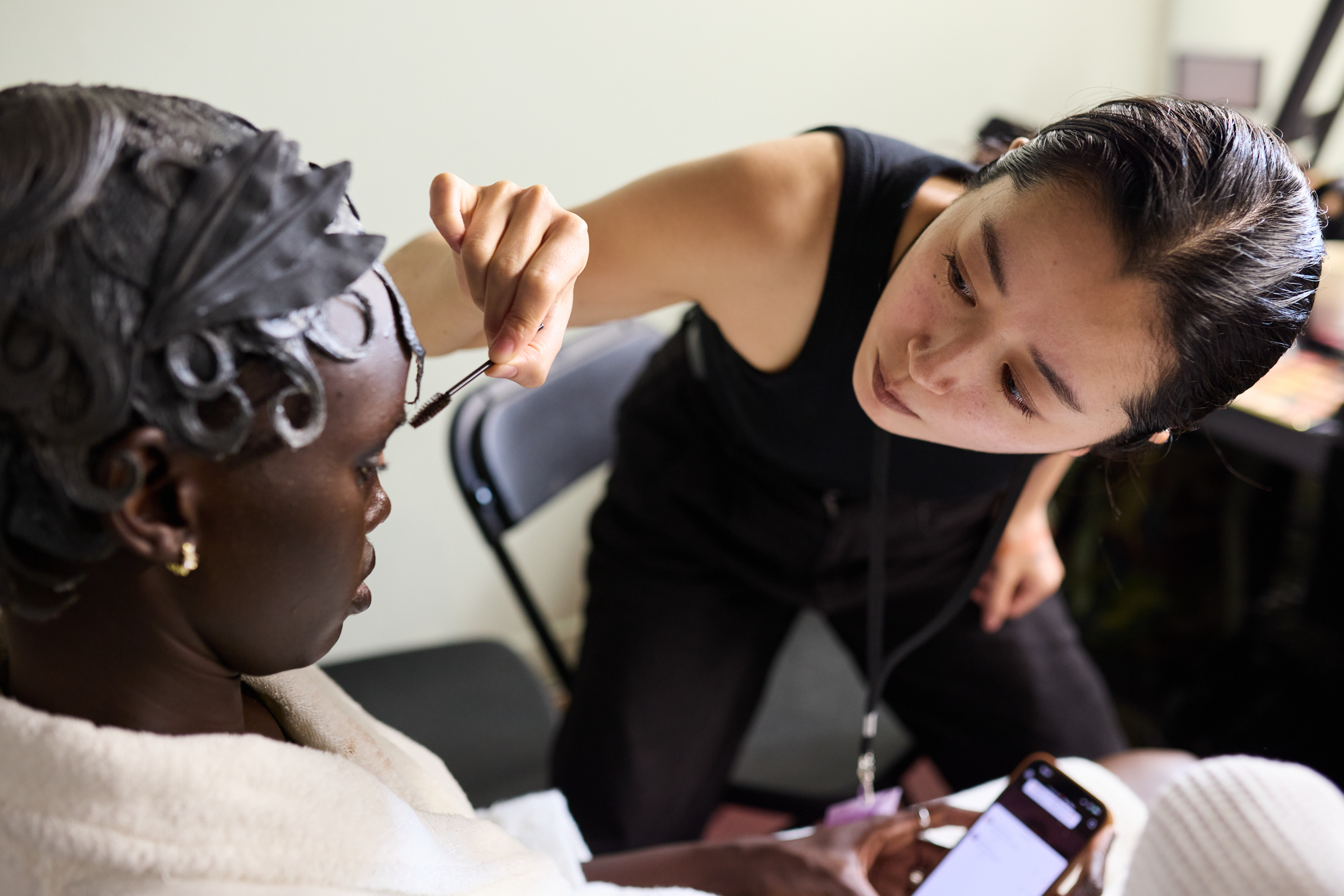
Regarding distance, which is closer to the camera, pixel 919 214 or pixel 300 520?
pixel 300 520

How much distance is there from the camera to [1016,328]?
67cm

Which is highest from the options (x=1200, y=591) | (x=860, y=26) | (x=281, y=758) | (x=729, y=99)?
(x=860, y=26)

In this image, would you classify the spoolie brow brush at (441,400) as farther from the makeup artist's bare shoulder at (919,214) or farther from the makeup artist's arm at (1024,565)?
the makeup artist's arm at (1024,565)

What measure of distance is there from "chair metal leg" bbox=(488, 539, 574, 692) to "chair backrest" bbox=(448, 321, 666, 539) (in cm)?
3

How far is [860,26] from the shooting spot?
1.57 metres

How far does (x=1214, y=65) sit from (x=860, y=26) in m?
0.68

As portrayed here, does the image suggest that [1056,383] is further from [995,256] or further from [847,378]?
[847,378]

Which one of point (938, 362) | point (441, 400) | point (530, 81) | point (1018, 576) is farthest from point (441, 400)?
point (530, 81)

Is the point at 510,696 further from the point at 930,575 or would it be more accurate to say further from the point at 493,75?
the point at 493,75

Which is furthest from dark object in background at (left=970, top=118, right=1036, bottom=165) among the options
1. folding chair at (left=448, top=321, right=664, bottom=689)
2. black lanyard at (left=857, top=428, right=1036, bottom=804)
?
folding chair at (left=448, top=321, right=664, bottom=689)

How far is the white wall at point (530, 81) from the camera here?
3.81 feet

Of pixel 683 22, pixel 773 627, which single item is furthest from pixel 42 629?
pixel 683 22

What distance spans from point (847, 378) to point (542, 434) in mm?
422

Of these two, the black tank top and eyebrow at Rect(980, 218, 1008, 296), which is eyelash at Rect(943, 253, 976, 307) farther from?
the black tank top
